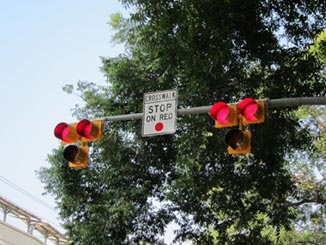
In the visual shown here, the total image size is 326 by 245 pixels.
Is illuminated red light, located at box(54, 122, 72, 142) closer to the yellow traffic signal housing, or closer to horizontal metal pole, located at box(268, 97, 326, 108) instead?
the yellow traffic signal housing

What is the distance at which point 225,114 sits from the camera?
6320 millimetres

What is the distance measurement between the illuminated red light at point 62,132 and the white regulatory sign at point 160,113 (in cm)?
106

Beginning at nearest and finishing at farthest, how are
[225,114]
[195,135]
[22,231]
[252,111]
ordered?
1. [252,111]
2. [225,114]
3. [195,135]
4. [22,231]

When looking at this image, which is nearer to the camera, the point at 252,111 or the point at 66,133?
the point at 252,111

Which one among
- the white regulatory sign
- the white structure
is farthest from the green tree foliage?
the white structure

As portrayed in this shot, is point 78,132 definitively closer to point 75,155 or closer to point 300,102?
point 75,155

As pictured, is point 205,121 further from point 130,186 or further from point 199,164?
point 130,186

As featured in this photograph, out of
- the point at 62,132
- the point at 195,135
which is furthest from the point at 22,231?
the point at 62,132

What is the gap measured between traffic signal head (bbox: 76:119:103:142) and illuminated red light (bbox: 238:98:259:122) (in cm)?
197

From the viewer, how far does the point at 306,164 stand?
18.8 meters

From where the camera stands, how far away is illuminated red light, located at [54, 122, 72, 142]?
23.1ft

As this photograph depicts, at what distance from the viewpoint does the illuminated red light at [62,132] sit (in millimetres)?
7039

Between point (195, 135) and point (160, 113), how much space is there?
3879 mm

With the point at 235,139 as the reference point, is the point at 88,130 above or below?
above
